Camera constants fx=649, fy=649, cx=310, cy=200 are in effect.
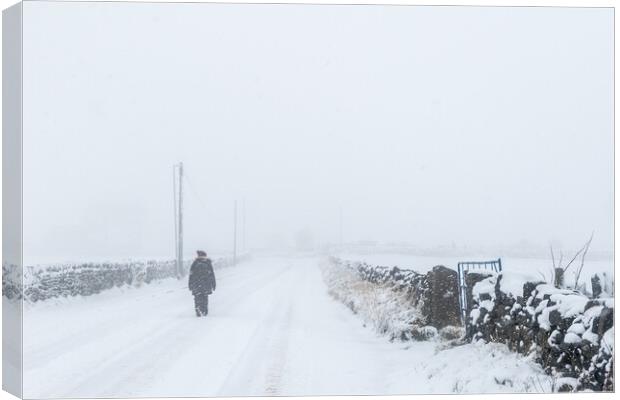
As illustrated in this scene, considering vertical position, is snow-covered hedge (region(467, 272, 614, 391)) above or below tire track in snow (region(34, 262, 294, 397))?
above

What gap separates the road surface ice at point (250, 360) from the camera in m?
8.38

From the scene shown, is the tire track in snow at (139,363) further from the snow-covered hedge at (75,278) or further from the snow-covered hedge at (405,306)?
→ the snow-covered hedge at (405,306)

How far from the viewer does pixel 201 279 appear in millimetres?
15602

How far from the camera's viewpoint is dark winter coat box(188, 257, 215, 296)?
15539 millimetres

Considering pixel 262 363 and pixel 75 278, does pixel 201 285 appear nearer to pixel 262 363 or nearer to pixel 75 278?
pixel 262 363

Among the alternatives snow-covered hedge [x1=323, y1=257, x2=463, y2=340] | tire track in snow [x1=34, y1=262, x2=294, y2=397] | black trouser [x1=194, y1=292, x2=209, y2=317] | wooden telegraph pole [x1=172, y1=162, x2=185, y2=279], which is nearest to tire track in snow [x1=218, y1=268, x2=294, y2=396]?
tire track in snow [x1=34, y1=262, x2=294, y2=397]

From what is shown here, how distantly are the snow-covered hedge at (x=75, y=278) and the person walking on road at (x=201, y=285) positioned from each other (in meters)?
3.63

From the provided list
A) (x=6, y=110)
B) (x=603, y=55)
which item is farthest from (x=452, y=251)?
(x=6, y=110)

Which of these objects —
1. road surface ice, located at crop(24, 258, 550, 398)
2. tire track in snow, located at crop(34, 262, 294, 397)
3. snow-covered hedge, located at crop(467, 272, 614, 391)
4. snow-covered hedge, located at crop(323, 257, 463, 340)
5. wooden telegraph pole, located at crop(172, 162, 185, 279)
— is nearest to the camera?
snow-covered hedge, located at crop(467, 272, 614, 391)

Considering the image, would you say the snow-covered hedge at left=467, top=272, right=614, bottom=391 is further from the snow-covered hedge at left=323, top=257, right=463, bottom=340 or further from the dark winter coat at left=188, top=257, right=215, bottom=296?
the dark winter coat at left=188, top=257, right=215, bottom=296

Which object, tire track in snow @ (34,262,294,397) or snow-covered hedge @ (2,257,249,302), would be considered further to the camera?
snow-covered hedge @ (2,257,249,302)

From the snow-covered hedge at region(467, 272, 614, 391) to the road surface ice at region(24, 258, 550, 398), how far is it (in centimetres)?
26

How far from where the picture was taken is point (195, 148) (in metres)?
12.3

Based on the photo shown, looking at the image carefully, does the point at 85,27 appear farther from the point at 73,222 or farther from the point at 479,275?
the point at 479,275
